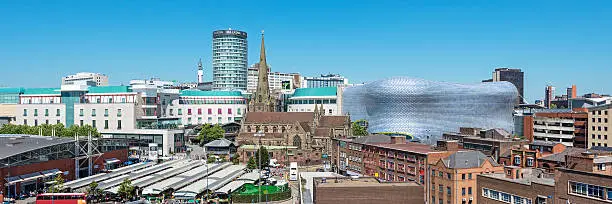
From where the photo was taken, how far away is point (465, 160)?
58906mm

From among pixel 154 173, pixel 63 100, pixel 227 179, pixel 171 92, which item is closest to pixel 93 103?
pixel 63 100

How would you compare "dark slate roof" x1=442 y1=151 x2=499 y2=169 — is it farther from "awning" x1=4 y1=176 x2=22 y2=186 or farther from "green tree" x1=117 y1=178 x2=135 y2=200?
"awning" x1=4 y1=176 x2=22 y2=186

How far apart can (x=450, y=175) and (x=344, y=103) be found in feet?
379

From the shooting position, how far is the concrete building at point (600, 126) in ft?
328

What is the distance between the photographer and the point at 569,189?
4378cm

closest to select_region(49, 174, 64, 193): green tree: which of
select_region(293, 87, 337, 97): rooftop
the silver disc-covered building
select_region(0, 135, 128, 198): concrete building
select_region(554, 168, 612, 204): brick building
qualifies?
select_region(0, 135, 128, 198): concrete building

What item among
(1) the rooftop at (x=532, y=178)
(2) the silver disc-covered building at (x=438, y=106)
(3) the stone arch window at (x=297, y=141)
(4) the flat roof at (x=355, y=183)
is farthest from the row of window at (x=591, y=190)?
(2) the silver disc-covered building at (x=438, y=106)

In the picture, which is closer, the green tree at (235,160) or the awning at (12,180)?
the awning at (12,180)

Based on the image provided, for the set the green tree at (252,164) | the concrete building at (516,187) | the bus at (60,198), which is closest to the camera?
the concrete building at (516,187)

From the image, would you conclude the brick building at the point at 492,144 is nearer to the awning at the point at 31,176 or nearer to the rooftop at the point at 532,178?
the rooftop at the point at 532,178

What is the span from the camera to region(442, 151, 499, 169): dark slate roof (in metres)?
58.2

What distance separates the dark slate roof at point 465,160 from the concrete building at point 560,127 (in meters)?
57.0

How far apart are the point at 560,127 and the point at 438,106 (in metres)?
43.7

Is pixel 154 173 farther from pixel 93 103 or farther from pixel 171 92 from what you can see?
pixel 171 92
